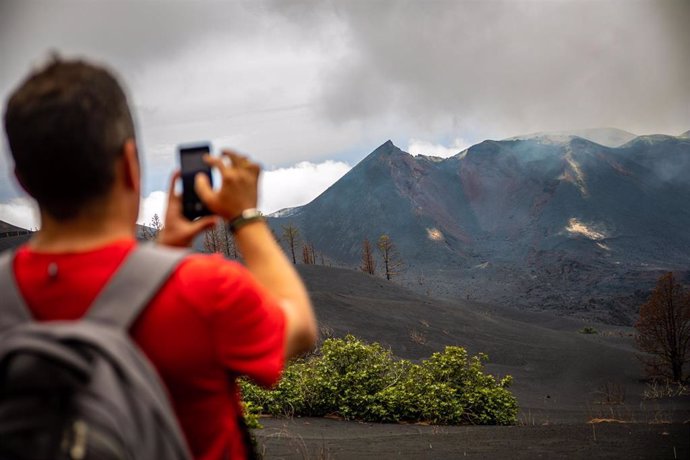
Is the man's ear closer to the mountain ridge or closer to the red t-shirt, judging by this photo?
the red t-shirt

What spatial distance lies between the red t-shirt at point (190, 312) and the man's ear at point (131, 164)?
141mm

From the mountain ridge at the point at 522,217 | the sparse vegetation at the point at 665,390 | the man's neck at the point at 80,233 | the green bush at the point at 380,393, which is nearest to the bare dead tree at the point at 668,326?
the sparse vegetation at the point at 665,390

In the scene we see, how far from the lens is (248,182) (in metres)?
1.50

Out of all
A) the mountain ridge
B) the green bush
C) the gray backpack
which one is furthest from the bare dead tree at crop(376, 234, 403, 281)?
the gray backpack

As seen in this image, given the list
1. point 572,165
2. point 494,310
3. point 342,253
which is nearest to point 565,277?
point 494,310

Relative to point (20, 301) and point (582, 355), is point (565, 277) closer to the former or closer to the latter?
point (582, 355)

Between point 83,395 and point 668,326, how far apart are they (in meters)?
22.5

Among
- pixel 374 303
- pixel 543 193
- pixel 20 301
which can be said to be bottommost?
pixel 374 303

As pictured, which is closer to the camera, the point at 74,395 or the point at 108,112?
the point at 74,395

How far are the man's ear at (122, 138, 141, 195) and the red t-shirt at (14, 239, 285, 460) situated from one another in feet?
0.46

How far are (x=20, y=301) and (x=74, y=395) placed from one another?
29 cm

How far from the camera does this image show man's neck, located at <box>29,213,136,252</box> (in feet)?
4.53

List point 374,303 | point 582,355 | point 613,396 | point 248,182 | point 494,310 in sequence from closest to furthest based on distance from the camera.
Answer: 1. point 248,182
2. point 613,396
3. point 582,355
4. point 374,303
5. point 494,310

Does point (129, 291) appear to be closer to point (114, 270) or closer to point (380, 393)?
point (114, 270)
